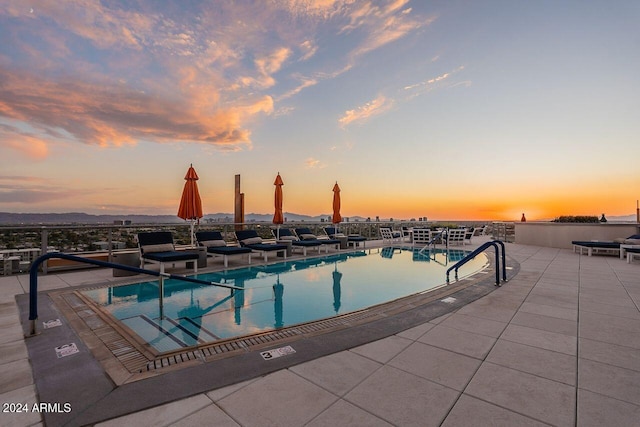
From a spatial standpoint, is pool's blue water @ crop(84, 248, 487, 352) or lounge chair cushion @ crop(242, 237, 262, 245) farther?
lounge chair cushion @ crop(242, 237, 262, 245)

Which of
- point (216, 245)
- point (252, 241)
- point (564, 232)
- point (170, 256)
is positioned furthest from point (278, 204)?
point (564, 232)

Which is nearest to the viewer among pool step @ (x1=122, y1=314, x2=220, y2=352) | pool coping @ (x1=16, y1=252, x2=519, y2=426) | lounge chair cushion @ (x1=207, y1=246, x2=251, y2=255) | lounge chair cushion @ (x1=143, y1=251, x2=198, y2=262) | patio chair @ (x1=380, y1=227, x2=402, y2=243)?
pool coping @ (x1=16, y1=252, x2=519, y2=426)

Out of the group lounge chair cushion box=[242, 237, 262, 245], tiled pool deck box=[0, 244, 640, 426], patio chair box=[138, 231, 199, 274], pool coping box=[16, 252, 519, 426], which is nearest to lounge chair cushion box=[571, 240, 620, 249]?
tiled pool deck box=[0, 244, 640, 426]

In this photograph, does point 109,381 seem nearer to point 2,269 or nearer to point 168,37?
point 2,269

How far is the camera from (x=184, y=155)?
12625mm

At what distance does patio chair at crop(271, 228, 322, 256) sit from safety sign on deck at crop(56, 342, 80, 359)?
7253 mm

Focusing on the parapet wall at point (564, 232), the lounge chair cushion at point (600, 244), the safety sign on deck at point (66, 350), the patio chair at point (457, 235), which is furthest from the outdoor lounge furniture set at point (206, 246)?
the parapet wall at point (564, 232)

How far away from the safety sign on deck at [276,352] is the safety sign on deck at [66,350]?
1.73m

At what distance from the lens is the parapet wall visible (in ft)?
34.7

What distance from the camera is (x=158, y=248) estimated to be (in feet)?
22.7

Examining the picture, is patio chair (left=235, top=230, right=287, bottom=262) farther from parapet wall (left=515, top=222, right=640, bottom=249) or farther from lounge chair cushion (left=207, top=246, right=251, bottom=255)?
parapet wall (left=515, top=222, right=640, bottom=249)

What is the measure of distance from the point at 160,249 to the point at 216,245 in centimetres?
163

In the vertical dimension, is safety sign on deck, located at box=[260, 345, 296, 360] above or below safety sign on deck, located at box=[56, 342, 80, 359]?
above

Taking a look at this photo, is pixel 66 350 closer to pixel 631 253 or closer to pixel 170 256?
pixel 170 256
